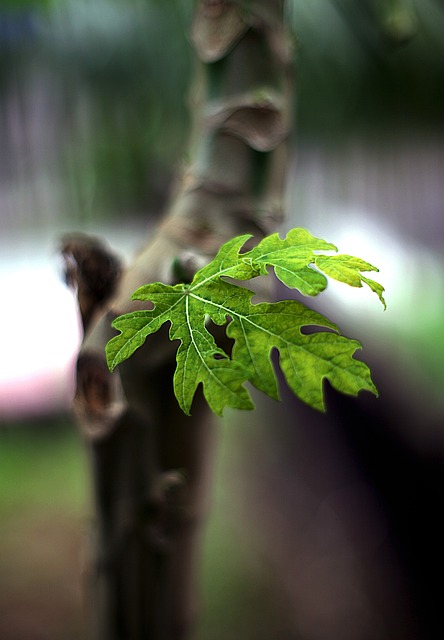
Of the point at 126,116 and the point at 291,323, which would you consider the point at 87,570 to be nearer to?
the point at 291,323

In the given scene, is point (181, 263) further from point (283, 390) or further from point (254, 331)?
point (283, 390)

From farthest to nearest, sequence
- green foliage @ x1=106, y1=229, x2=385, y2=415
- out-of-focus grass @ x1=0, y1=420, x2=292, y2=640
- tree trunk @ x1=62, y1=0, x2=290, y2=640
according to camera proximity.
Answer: out-of-focus grass @ x1=0, y1=420, x2=292, y2=640 < tree trunk @ x1=62, y1=0, x2=290, y2=640 < green foliage @ x1=106, y1=229, x2=385, y2=415

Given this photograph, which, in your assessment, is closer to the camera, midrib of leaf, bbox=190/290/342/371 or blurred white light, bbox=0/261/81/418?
midrib of leaf, bbox=190/290/342/371

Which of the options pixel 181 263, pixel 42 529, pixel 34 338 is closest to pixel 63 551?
pixel 42 529

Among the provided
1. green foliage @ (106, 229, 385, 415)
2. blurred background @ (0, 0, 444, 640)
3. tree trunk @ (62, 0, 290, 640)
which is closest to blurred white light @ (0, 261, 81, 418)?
blurred background @ (0, 0, 444, 640)

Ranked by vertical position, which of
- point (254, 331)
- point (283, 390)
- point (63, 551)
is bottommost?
point (63, 551)

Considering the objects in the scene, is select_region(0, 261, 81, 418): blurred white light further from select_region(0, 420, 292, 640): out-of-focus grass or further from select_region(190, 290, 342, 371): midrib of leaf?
select_region(190, 290, 342, 371): midrib of leaf

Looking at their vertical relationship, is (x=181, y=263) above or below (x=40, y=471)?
above
